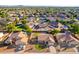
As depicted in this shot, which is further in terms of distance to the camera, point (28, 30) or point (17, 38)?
point (28, 30)

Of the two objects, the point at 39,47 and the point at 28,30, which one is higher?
the point at 28,30

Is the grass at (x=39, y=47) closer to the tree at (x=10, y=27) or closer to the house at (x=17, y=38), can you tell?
the house at (x=17, y=38)

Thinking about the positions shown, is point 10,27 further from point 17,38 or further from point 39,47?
point 39,47

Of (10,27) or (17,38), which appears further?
(10,27)

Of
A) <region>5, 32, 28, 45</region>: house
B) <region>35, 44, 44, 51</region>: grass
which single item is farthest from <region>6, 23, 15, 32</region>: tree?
<region>35, 44, 44, 51</region>: grass

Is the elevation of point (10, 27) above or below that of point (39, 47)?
above

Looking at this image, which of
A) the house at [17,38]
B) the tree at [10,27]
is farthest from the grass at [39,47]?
the tree at [10,27]

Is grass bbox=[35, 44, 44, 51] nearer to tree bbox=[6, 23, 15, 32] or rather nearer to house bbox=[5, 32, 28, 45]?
house bbox=[5, 32, 28, 45]

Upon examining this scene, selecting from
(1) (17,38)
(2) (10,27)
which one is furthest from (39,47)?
(2) (10,27)

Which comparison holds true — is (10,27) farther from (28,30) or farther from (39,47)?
(39,47)

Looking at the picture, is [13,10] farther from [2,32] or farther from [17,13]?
[2,32]

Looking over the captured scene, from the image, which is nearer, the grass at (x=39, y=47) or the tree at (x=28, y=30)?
the grass at (x=39, y=47)
